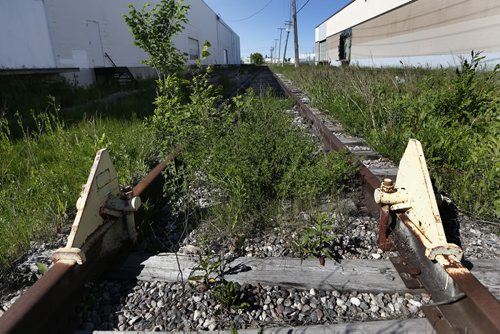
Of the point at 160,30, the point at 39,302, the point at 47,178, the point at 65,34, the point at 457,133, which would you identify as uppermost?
the point at 65,34

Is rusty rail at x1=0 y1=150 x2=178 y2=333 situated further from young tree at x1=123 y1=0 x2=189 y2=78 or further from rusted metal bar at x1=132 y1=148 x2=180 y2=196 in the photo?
young tree at x1=123 y1=0 x2=189 y2=78

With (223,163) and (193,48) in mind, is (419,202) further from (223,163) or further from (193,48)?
(193,48)

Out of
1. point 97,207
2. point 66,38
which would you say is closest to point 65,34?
point 66,38

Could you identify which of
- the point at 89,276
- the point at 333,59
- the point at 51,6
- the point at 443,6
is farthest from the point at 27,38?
the point at 333,59

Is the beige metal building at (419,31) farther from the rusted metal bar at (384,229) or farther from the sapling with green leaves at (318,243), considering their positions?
the sapling with green leaves at (318,243)

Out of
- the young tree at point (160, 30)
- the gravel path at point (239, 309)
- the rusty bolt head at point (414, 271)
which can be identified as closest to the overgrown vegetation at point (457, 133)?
the rusty bolt head at point (414, 271)

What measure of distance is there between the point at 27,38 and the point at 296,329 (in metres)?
12.8

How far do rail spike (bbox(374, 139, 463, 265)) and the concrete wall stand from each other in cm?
1165

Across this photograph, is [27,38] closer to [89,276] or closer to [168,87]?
[168,87]

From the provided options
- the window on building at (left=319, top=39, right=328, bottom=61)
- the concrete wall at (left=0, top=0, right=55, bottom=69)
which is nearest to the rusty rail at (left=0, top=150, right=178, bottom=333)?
the concrete wall at (left=0, top=0, right=55, bottom=69)

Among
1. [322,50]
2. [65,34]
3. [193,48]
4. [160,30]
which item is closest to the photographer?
[160,30]

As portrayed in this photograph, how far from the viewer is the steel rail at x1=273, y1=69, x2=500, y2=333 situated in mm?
1216

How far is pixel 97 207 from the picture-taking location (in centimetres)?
187

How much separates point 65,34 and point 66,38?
144mm
